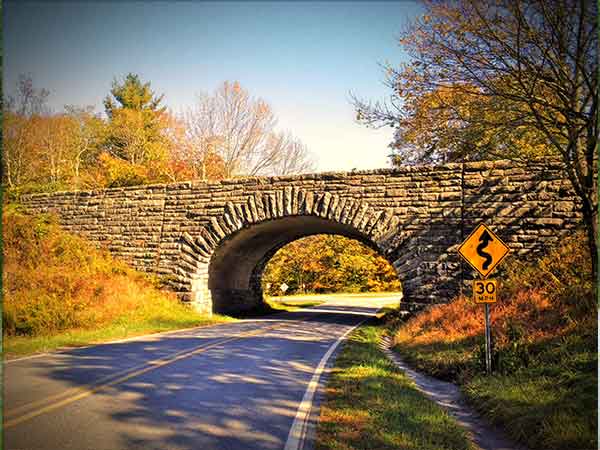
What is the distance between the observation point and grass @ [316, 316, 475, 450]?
4.67 metres

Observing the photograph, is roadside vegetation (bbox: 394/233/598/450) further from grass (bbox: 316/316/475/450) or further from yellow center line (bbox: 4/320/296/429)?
yellow center line (bbox: 4/320/296/429)

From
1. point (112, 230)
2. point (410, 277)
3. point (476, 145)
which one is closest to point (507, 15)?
point (476, 145)

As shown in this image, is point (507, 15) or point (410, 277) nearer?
point (507, 15)

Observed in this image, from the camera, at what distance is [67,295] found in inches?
534

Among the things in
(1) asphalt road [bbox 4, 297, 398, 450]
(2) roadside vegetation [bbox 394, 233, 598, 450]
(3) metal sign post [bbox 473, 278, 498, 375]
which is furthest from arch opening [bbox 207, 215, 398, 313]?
(3) metal sign post [bbox 473, 278, 498, 375]

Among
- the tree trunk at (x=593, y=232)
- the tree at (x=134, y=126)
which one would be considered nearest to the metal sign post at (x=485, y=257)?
the tree trunk at (x=593, y=232)

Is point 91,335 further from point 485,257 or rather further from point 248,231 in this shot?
point 485,257

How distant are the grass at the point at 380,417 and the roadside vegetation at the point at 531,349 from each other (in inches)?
36.3

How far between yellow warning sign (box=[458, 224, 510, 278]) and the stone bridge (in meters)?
6.13

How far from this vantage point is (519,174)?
13.8m

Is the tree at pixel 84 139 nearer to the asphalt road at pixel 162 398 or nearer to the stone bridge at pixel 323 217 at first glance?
the stone bridge at pixel 323 217

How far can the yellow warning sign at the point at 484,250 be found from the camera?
8117 mm

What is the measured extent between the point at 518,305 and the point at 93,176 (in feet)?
109

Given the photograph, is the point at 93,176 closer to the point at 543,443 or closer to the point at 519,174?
the point at 519,174
